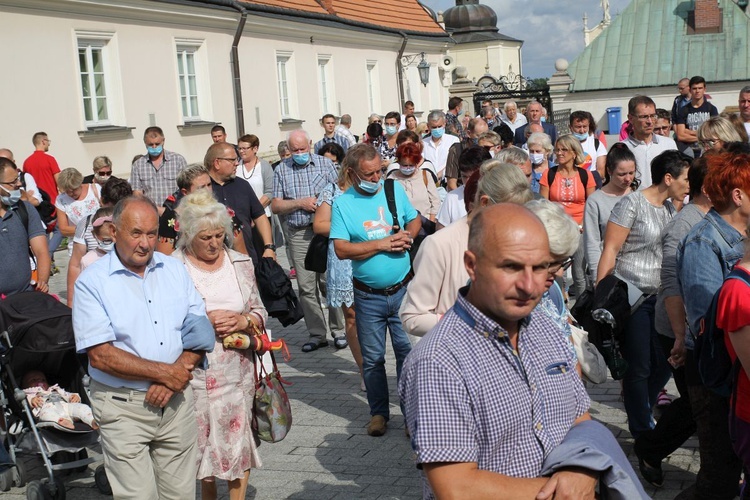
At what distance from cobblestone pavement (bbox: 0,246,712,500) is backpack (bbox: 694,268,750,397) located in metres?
1.45

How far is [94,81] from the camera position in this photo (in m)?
20.9

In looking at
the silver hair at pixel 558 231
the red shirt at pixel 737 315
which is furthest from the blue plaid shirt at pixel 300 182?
the red shirt at pixel 737 315

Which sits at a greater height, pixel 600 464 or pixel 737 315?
pixel 737 315

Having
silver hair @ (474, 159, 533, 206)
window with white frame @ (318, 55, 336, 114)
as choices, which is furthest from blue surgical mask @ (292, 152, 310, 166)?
window with white frame @ (318, 55, 336, 114)

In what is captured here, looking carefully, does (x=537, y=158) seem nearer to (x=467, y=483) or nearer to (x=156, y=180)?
(x=156, y=180)

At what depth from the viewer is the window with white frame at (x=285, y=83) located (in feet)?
94.9

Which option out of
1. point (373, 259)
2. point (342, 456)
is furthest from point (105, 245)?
point (342, 456)

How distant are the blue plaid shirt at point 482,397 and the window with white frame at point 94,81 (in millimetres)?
18478

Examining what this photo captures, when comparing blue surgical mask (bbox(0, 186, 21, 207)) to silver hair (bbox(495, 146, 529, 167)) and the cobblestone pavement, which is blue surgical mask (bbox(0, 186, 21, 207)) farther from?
silver hair (bbox(495, 146, 529, 167))

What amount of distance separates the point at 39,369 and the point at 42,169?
38.6 ft

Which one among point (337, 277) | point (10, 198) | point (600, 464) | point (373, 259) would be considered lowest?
point (337, 277)

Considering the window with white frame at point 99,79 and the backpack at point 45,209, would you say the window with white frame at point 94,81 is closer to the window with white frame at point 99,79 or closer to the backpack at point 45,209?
the window with white frame at point 99,79

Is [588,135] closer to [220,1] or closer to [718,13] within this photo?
[220,1]

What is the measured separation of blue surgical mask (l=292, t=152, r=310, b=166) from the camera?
10570 mm
